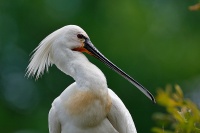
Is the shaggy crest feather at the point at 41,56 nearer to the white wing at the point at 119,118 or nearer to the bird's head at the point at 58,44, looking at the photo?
the bird's head at the point at 58,44

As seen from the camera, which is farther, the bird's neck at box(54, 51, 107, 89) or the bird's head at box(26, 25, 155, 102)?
the bird's head at box(26, 25, 155, 102)

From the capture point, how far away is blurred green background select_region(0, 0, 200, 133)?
59.6 feet

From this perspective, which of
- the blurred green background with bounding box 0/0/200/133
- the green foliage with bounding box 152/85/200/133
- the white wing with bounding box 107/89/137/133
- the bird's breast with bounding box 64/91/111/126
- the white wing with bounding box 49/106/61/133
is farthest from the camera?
the blurred green background with bounding box 0/0/200/133

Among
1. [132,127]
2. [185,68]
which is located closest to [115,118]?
[132,127]

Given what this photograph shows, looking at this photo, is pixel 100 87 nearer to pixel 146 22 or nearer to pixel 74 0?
pixel 146 22

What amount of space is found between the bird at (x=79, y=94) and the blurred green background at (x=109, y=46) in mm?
10047

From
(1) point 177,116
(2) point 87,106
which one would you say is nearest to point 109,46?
(2) point 87,106

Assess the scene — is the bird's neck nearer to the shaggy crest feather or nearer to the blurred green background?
the shaggy crest feather

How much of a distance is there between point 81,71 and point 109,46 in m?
12.1

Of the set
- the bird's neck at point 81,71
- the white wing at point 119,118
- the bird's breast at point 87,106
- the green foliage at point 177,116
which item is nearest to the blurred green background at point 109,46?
the white wing at point 119,118

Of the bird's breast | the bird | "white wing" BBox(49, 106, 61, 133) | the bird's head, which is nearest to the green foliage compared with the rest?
the bird

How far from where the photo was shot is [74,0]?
832 inches

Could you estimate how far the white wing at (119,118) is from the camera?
7008 millimetres

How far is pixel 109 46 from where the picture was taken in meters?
18.9
